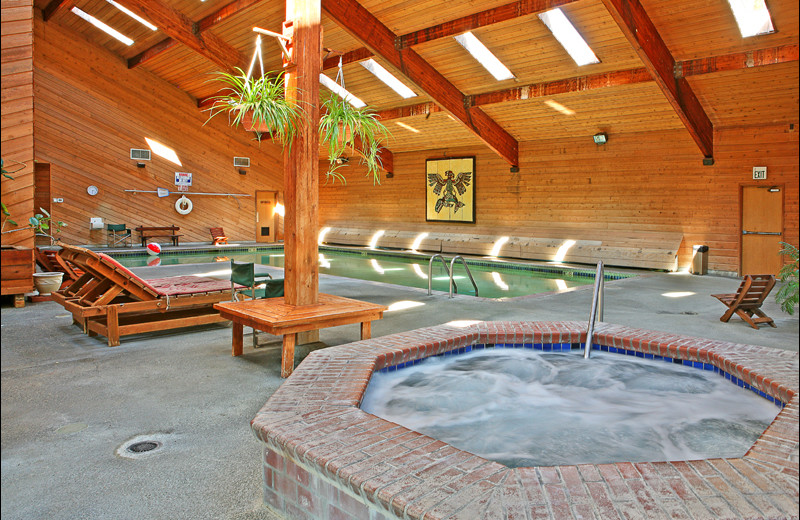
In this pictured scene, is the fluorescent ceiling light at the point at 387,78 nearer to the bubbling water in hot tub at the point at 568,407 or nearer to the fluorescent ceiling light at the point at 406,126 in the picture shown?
the fluorescent ceiling light at the point at 406,126

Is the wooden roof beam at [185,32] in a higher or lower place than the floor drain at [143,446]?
higher

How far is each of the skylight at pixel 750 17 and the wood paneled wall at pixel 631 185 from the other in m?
2.00

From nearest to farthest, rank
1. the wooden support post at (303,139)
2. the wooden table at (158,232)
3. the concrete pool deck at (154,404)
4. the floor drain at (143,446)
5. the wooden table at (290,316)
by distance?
the concrete pool deck at (154,404) → the floor drain at (143,446) → the wooden table at (290,316) → the wooden support post at (303,139) → the wooden table at (158,232)

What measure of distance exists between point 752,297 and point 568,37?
213 inches

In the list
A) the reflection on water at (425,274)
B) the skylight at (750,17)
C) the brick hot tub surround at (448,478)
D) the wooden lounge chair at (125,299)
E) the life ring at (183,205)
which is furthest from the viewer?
the life ring at (183,205)

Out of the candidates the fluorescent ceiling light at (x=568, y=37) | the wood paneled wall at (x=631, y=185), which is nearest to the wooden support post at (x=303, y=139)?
the fluorescent ceiling light at (x=568, y=37)

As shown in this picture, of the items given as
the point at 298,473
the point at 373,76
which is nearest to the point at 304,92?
the point at 298,473

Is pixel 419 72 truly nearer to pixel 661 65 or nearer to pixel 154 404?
pixel 661 65

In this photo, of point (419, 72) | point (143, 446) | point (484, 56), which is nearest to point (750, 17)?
point (484, 56)

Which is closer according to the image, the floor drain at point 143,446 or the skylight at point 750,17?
the floor drain at point 143,446

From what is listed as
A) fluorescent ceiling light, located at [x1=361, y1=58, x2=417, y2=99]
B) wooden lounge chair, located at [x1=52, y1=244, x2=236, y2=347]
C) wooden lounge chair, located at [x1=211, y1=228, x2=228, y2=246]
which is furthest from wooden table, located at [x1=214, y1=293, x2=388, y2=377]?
wooden lounge chair, located at [x1=211, y1=228, x2=228, y2=246]

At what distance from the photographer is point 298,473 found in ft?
7.20

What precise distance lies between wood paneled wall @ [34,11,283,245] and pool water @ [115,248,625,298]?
247 cm

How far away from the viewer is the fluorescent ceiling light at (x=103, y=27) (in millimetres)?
13500
